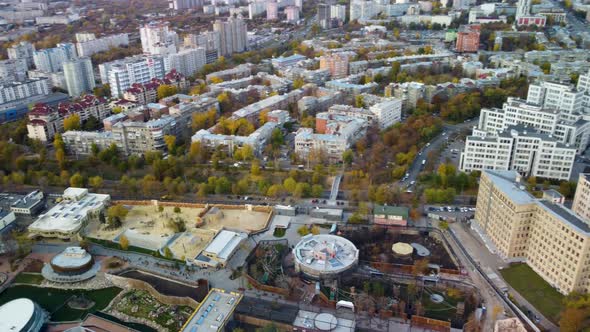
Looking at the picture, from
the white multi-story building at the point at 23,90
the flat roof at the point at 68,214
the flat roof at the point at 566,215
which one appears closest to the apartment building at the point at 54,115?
the white multi-story building at the point at 23,90

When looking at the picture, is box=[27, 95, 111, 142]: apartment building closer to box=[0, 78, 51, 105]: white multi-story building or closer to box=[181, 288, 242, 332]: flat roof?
box=[0, 78, 51, 105]: white multi-story building

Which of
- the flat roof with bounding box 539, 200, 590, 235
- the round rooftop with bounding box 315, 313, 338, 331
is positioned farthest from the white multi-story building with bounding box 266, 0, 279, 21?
the round rooftop with bounding box 315, 313, 338, 331

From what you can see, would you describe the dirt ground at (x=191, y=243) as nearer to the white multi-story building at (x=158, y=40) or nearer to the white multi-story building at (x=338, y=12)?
the white multi-story building at (x=158, y=40)

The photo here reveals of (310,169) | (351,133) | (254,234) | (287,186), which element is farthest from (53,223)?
(351,133)

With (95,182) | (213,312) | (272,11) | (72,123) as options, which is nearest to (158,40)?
(72,123)

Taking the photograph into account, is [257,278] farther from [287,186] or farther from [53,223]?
[53,223]
